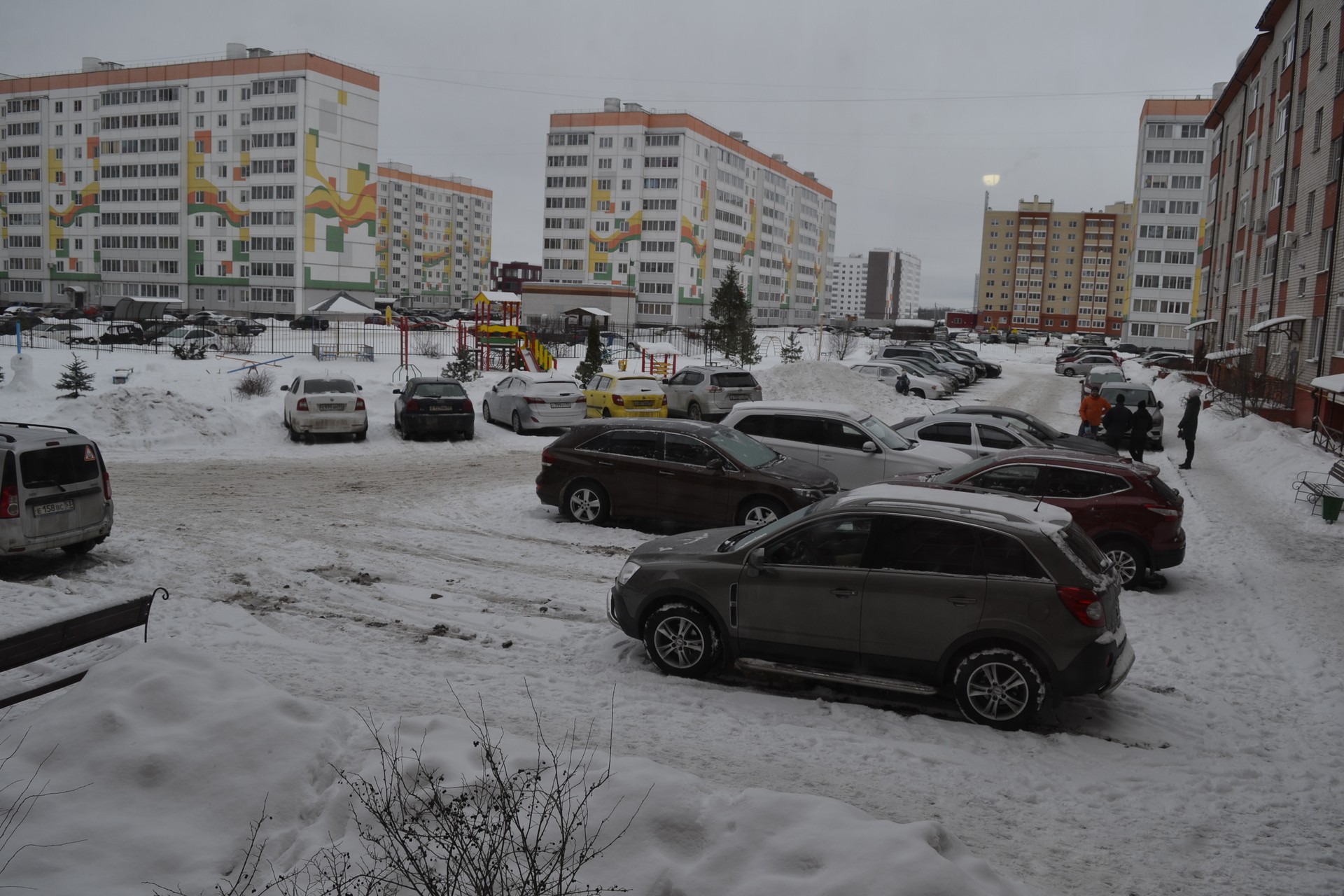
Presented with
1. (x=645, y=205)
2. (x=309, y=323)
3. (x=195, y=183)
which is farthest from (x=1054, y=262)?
(x=195, y=183)

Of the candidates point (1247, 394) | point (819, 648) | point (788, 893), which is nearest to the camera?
point (788, 893)

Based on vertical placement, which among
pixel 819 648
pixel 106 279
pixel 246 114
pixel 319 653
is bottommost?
pixel 319 653

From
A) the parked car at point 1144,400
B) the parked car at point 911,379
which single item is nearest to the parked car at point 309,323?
the parked car at point 911,379

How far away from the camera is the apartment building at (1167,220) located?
291 feet

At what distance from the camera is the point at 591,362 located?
30969mm

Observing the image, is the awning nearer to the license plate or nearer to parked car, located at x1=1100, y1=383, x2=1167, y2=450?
parked car, located at x1=1100, y1=383, x2=1167, y2=450

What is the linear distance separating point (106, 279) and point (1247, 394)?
107 meters

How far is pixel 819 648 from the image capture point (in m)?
6.59

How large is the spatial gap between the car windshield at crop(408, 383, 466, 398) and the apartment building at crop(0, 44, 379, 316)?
245 ft

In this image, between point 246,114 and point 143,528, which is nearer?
point 143,528

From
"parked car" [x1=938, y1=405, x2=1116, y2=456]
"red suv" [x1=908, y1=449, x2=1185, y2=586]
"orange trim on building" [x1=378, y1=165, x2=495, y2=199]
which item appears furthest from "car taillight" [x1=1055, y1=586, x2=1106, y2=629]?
"orange trim on building" [x1=378, y1=165, x2=495, y2=199]

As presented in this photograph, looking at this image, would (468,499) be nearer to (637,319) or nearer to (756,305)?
(637,319)

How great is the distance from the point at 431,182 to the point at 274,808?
169 m

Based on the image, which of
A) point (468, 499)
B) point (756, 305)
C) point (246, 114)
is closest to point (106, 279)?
point (246, 114)
